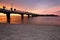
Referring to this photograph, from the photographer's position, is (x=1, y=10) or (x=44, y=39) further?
(x=1, y=10)

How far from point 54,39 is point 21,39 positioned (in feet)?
11.4

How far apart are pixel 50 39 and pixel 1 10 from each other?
149 feet

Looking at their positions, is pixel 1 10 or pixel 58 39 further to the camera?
pixel 1 10

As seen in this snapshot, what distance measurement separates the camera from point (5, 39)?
16.9m

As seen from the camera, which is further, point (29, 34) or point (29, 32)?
point (29, 32)

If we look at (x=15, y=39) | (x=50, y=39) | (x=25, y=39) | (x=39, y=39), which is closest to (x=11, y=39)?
(x=15, y=39)

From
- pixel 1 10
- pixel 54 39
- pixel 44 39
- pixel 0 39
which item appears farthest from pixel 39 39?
pixel 1 10

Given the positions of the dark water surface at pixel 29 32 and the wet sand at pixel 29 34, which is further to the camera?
the dark water surface at pixel 29 32

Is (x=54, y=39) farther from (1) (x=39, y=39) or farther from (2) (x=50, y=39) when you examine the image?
(1) (x=39, y=39)

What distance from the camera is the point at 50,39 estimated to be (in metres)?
17.0

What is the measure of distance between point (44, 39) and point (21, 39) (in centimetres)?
241

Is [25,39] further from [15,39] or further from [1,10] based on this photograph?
[1,10]

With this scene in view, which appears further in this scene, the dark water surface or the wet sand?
the dark water surface

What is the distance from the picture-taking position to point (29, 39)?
55.5ft
